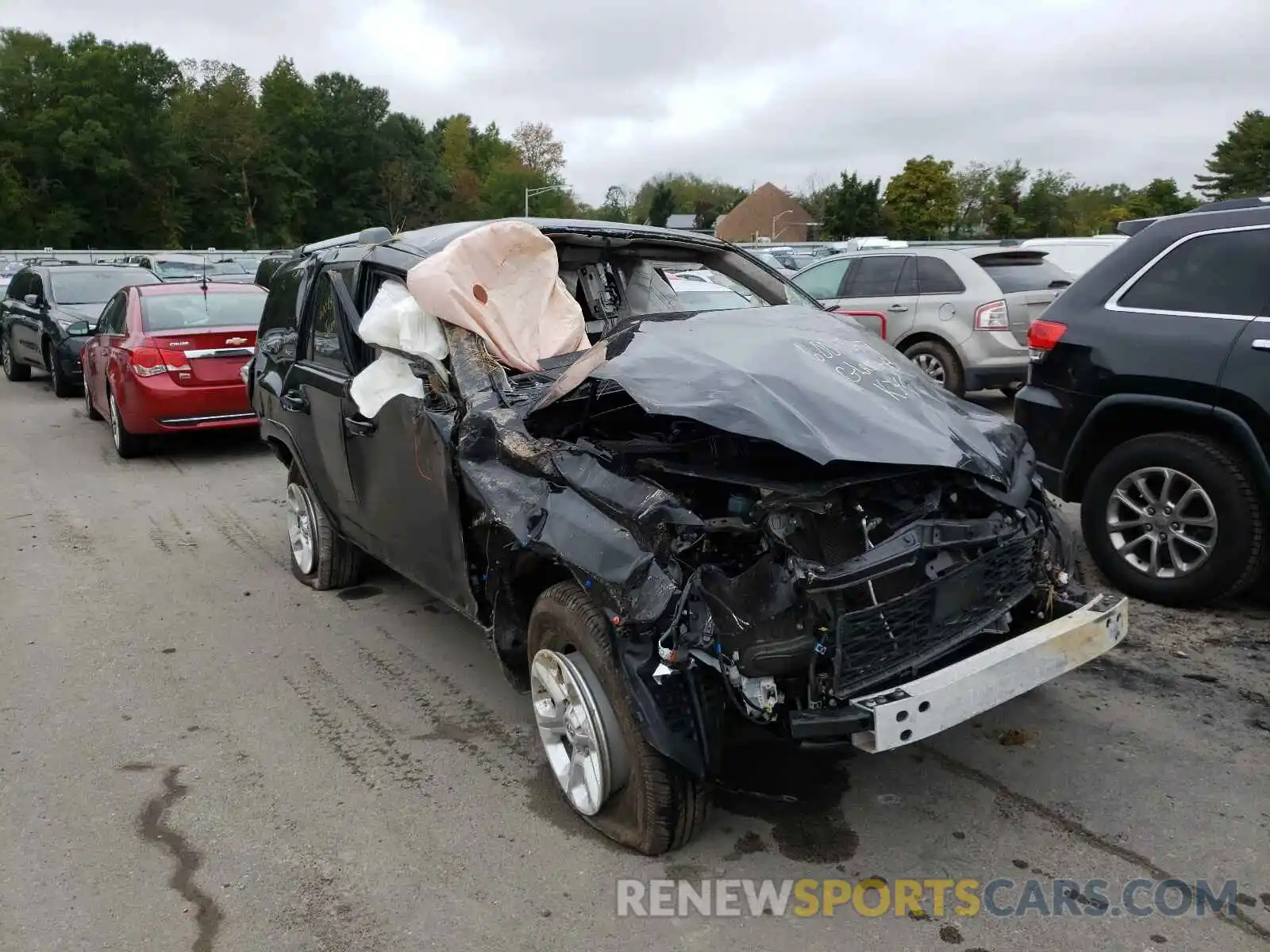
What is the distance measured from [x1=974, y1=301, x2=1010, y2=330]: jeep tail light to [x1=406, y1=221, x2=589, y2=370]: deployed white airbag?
6.73m

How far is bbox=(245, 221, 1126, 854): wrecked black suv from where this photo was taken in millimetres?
2818

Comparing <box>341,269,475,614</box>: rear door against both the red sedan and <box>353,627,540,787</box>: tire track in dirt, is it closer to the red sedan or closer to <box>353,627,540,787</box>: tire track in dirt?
<box>353,627,540,787</box>: tire track in dirt

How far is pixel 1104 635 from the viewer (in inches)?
125

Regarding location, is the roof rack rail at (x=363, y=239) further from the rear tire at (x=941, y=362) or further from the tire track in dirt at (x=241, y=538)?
the rear tire at (x=941, y=362)

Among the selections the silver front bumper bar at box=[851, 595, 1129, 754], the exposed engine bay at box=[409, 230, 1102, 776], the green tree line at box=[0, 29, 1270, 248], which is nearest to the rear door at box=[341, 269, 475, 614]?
the exposed engine bay at box=[409, 230, 1102, 776]

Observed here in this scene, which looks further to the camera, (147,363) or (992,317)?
(992,317)

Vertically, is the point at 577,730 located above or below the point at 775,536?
below

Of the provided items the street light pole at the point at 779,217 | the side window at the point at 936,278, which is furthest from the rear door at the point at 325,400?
the street light pole at the point at 779,217

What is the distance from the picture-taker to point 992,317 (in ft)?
32.6

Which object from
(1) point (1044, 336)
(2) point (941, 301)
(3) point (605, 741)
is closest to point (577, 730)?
(3) point (605, 741)

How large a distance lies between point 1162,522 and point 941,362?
18.5ft

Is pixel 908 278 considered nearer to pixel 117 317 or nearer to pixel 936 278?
pixel 936 278

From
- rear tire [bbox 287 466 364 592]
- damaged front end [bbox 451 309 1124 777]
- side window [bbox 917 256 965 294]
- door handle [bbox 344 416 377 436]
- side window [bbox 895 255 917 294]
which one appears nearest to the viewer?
damaged front end [bbox 451 309 1124 777]

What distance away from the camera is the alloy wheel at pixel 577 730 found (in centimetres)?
308
